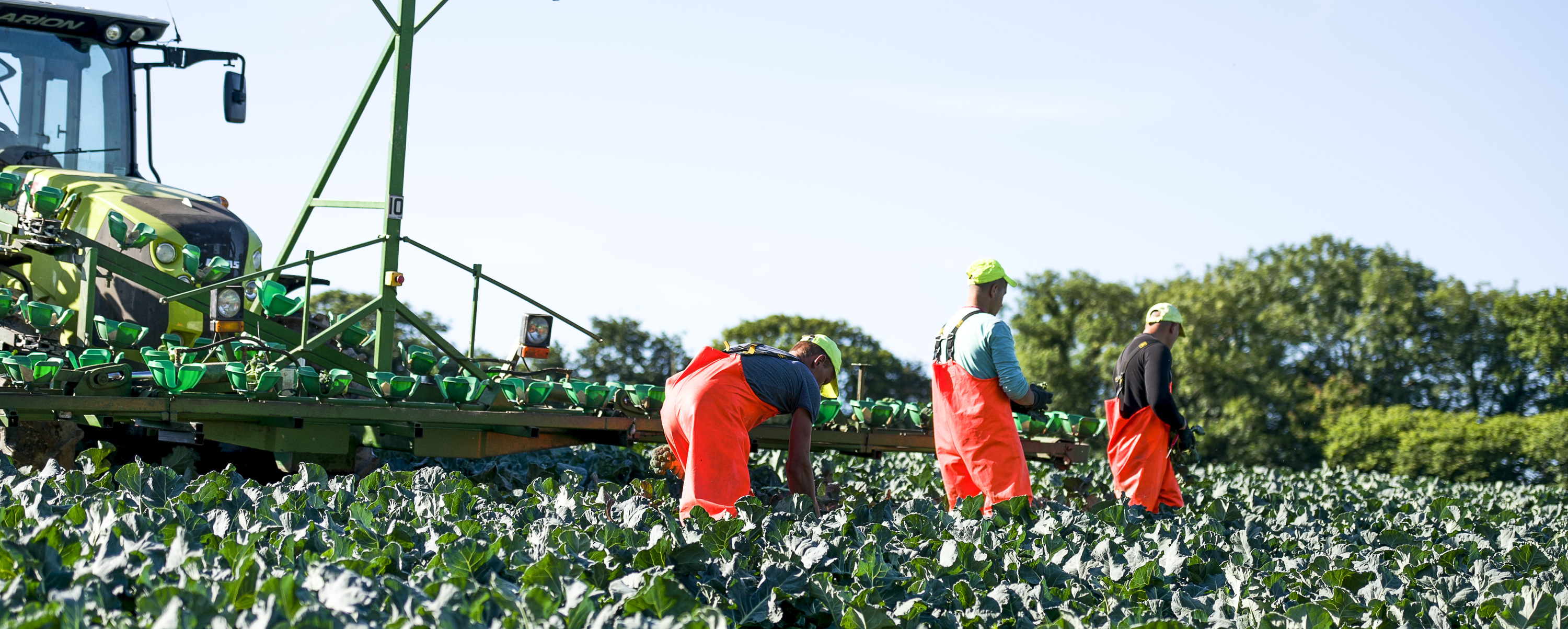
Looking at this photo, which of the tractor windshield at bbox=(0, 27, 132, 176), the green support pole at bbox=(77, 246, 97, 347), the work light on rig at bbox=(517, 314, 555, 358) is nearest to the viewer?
the green support pole at bbox=(77, 246, 97, 347)

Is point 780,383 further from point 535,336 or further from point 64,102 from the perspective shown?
point 64,102

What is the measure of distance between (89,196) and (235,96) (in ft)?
5.10

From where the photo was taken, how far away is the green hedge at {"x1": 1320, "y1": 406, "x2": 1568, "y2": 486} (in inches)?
1029

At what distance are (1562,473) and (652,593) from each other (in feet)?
93.1

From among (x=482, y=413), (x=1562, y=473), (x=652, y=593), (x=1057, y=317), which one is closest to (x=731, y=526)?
(x=652, y=593)

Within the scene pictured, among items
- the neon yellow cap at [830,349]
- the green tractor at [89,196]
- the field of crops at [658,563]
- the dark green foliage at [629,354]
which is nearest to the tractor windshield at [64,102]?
the green tractor at [89,196]

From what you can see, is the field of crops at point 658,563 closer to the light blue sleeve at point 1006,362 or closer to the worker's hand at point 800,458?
the worker's hand at point 800,458

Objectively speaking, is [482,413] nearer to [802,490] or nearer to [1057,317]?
[802,490]

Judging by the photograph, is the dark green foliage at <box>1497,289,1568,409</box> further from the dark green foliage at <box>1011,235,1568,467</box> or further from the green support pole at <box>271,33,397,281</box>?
the green support pole at <box>271,33,397,281</box>

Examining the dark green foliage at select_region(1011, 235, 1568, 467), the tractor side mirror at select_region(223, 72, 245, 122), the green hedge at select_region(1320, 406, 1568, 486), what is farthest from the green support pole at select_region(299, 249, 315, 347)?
the dark green foliage at select_region(1011, 235, 1568, 467)

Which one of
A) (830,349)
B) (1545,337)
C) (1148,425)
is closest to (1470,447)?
(1545,337)

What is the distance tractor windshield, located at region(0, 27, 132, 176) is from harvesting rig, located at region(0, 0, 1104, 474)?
0.05ft

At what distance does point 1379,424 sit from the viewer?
28594 millimetres

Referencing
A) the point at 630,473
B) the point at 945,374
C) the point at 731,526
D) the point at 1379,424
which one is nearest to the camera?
the point at 731,526
